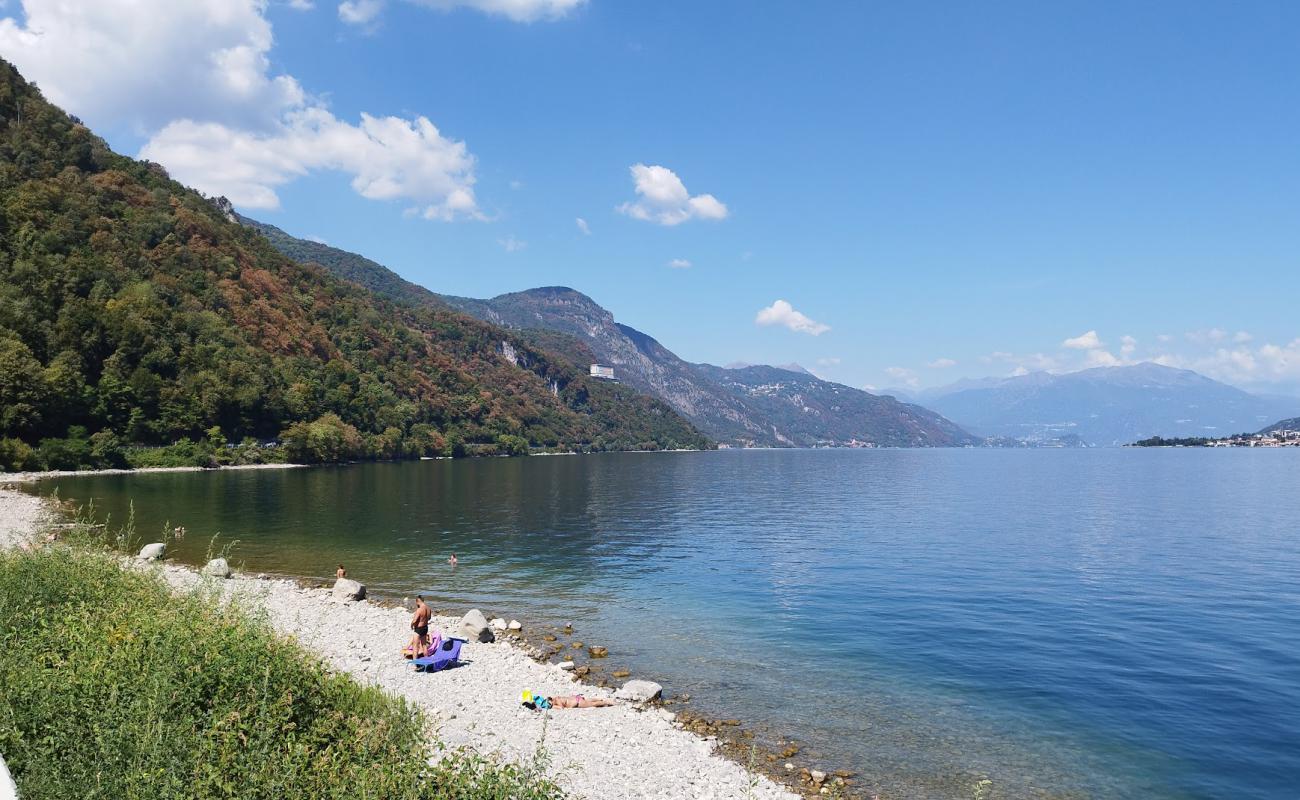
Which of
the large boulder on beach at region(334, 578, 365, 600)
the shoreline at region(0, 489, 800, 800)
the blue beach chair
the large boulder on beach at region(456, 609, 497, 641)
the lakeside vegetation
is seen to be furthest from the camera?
the large boulder on beach at region(334, 578, 365, 600)

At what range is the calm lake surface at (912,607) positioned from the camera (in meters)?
21.5

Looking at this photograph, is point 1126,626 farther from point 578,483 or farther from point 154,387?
point 154,387

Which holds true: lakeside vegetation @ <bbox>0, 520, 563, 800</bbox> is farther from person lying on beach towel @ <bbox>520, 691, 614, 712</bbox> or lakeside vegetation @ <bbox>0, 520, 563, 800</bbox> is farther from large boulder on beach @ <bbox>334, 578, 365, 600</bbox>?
large boulder on beach @ <bbox>334, 578, 365, 600</bbox>

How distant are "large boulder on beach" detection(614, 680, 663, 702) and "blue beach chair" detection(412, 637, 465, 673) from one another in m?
6.87

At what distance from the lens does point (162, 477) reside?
107m

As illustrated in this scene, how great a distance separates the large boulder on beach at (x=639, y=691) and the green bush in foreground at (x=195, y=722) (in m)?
10.1

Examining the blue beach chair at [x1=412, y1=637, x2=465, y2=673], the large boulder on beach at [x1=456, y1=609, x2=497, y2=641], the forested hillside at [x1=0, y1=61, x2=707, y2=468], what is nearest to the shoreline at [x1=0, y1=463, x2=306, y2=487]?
the forested hillside at [x1=0, y1=61, x2=707, y2=468]

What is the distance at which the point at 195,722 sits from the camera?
40.2 feet

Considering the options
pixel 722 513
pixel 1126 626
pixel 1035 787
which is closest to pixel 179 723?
pixel 1035 787

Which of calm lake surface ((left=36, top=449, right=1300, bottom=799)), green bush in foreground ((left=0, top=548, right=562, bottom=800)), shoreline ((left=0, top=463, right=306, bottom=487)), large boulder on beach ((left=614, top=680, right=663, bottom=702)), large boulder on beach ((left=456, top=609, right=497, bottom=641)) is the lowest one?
calm lake surface ((left=36, top=449, right=1300, bottom=799))

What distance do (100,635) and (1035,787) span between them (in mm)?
23562

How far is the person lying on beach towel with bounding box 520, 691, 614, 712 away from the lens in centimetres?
2281

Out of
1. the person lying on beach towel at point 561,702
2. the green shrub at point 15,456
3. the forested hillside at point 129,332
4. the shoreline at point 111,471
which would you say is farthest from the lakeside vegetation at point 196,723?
the forested hillside at point 129,332

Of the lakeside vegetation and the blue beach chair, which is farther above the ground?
the lakeside vegetation
